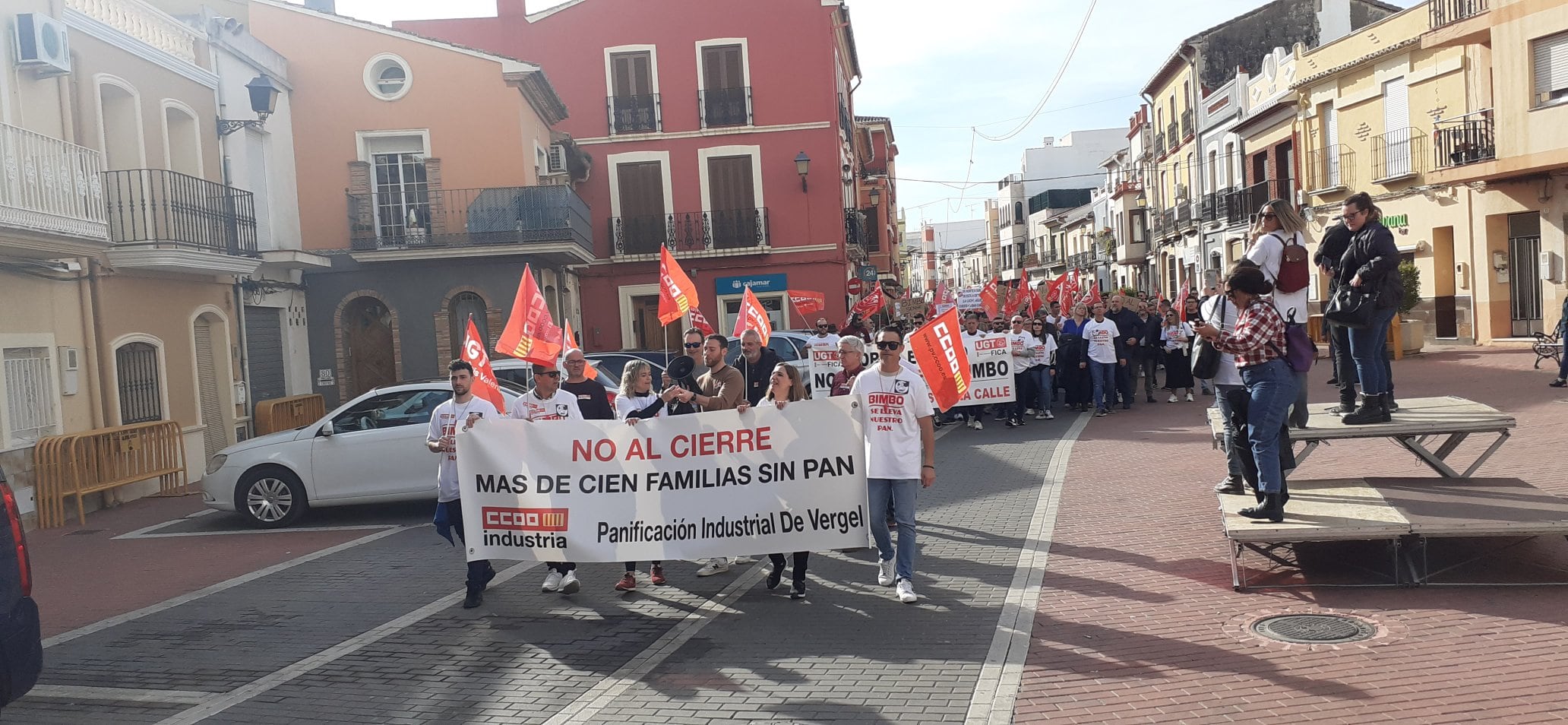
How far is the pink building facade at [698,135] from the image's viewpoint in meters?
33.3

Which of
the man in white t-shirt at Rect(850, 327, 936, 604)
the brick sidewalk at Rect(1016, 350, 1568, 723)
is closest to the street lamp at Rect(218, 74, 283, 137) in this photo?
the man in white t-shirt at Rect(850, 327, 936, 604)

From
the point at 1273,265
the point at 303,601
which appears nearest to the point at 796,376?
the point at 1273,265

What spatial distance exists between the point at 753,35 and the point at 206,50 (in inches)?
704

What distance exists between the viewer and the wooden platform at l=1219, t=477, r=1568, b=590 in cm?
682

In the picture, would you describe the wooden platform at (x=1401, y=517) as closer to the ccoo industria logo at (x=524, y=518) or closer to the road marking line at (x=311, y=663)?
the ccoo industria logo at (x=524, y=518)

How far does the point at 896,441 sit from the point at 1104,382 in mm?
11929

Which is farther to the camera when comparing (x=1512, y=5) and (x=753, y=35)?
(x=753, y=35)

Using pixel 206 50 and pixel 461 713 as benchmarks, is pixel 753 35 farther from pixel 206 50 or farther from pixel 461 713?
pixel 461 713

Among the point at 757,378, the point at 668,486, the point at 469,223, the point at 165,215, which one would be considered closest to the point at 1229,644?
the point at 668,486

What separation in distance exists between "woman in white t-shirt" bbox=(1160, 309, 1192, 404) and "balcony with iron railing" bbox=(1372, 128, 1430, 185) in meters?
11.2

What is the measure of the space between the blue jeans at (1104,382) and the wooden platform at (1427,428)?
9059mm

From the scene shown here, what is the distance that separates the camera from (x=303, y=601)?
8.68 metres

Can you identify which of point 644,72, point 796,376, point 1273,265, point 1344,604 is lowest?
point 1344,604

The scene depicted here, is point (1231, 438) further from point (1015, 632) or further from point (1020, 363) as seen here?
point (1020, 363)
